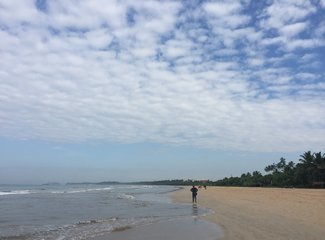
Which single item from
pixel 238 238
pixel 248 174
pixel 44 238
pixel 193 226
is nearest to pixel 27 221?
pixel 44 238

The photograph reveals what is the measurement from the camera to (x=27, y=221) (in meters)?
23.1

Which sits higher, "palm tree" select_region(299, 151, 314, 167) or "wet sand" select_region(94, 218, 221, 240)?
"palm tree" select_region(299, 151, 314, 167)

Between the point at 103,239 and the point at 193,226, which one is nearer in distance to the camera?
the point at 103,239

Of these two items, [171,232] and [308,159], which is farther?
→ [308,159]

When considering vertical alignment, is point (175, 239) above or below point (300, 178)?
below

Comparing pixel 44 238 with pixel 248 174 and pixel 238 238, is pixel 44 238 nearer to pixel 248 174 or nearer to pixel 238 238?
pixel 238 238

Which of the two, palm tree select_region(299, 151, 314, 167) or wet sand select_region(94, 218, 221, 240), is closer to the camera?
wet sand select_region(94, 218, 221, 240)

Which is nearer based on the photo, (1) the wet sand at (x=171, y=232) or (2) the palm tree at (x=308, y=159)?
(1) the wet sand at (x=171, y=232)

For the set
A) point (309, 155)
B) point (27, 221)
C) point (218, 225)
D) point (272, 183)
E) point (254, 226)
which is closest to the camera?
point (254, 226)

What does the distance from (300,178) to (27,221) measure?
68.4 m

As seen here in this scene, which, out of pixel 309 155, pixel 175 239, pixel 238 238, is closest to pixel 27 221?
pixel 175 239

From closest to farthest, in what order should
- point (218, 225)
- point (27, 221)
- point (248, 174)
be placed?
point (218, 225) < point (27, 221) < point (248, 174)

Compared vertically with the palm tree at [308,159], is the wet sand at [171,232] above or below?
below

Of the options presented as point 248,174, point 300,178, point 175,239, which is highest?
point 248,174
